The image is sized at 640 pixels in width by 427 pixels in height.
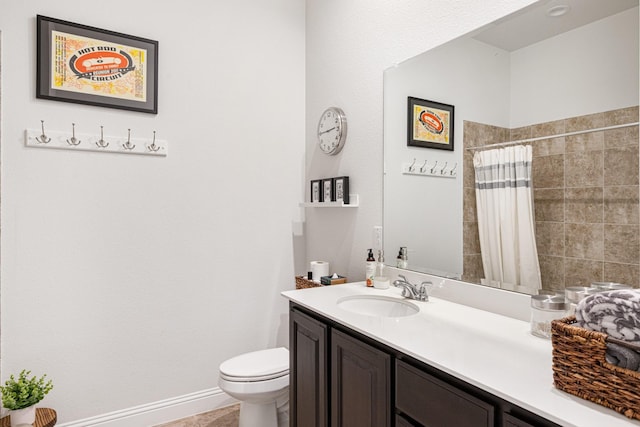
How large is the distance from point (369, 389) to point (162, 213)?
1621 millimetres

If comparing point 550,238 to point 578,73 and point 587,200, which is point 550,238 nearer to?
point 587,200

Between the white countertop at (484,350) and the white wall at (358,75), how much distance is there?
0.62 m

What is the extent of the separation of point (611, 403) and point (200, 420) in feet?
7.25

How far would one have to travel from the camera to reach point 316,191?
2490mm

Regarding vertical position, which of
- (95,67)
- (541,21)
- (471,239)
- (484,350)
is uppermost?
(95,67)

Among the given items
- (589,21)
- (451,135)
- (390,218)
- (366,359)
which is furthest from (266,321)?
(589,21)

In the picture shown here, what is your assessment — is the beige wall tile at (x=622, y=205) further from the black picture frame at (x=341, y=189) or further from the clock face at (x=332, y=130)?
the clock face at (x=332, y=130)

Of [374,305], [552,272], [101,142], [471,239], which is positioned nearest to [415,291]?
[374,305]

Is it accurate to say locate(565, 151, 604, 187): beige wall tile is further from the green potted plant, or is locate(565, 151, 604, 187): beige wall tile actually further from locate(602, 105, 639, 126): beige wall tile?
the green potted plant

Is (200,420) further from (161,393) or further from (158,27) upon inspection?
(158,27)

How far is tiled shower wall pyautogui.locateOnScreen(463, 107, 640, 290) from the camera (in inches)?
43.6

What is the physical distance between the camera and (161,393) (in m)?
2.25

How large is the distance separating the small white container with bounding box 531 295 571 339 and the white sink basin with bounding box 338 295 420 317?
56 centimetres

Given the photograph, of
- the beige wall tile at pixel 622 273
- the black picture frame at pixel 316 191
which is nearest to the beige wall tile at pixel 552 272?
the beige wall tile at pixel 622 273
